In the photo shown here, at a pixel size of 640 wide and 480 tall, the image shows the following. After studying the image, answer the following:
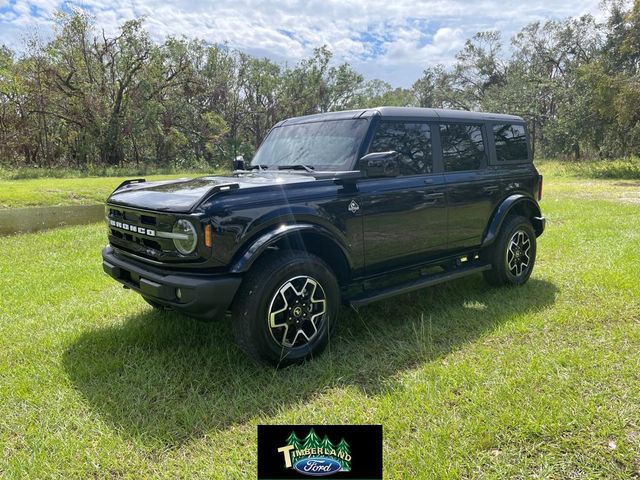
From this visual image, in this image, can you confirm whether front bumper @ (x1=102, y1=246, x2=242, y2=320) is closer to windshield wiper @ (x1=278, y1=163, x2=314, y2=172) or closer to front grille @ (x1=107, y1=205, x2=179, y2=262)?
front grille @ (x1=107, y1=205, x2=179, y2=262)

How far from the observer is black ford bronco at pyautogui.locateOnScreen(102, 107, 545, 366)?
3.01m

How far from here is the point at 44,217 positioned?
41.7ft

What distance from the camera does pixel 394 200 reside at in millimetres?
3859

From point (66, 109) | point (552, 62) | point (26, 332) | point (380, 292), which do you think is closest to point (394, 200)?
point (380, 292)

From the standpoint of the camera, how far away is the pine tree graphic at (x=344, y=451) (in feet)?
7.24

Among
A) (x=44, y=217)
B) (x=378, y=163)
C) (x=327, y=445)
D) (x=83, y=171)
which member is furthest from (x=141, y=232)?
(x=83, y=171)

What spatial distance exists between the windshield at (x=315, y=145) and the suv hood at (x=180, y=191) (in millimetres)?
267

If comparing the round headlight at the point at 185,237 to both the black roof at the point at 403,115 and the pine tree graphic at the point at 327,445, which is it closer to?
the pine tree graphic at the point at 327,445

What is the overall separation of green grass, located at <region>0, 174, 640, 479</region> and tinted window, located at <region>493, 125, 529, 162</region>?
1502 mm

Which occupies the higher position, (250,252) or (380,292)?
(250,252)

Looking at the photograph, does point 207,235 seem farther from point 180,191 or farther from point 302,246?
point 302,246

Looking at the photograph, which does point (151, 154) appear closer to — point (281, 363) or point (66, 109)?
point (66, 109)

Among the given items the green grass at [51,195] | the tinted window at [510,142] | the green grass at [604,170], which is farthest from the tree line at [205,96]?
the tinted window at [510,142]

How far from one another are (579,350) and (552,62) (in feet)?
156
